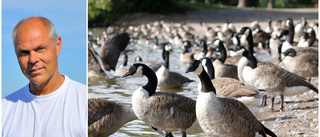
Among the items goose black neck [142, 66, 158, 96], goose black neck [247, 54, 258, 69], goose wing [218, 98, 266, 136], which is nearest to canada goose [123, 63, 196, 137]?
goose black neck [142, 66, 158, 96]

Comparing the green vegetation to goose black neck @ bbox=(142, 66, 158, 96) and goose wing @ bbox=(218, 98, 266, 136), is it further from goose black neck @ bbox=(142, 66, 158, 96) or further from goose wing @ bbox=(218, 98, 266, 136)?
goose wing @ bbox=(218, 98, 266, 136)

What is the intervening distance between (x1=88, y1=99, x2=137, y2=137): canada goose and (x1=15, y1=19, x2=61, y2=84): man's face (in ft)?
6.23

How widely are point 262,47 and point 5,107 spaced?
1385cm

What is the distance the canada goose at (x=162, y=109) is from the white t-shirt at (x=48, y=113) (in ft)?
6.32

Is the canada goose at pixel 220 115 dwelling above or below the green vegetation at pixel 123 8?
below

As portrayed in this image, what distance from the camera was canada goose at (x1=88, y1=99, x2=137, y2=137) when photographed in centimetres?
484

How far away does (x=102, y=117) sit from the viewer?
4906 mm

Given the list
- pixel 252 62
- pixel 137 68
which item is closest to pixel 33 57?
pixel 137 68

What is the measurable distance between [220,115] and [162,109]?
80 centimetres

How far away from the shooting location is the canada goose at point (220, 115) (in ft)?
14.8

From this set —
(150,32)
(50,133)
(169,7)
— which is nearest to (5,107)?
(50,133)

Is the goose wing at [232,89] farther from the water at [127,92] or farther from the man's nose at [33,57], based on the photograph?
the man's nose at [33,57]

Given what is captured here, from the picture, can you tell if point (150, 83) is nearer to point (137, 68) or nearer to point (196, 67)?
point (137, 68)

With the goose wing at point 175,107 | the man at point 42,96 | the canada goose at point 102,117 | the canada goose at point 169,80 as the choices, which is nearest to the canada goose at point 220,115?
the goose wing at point 175,107
